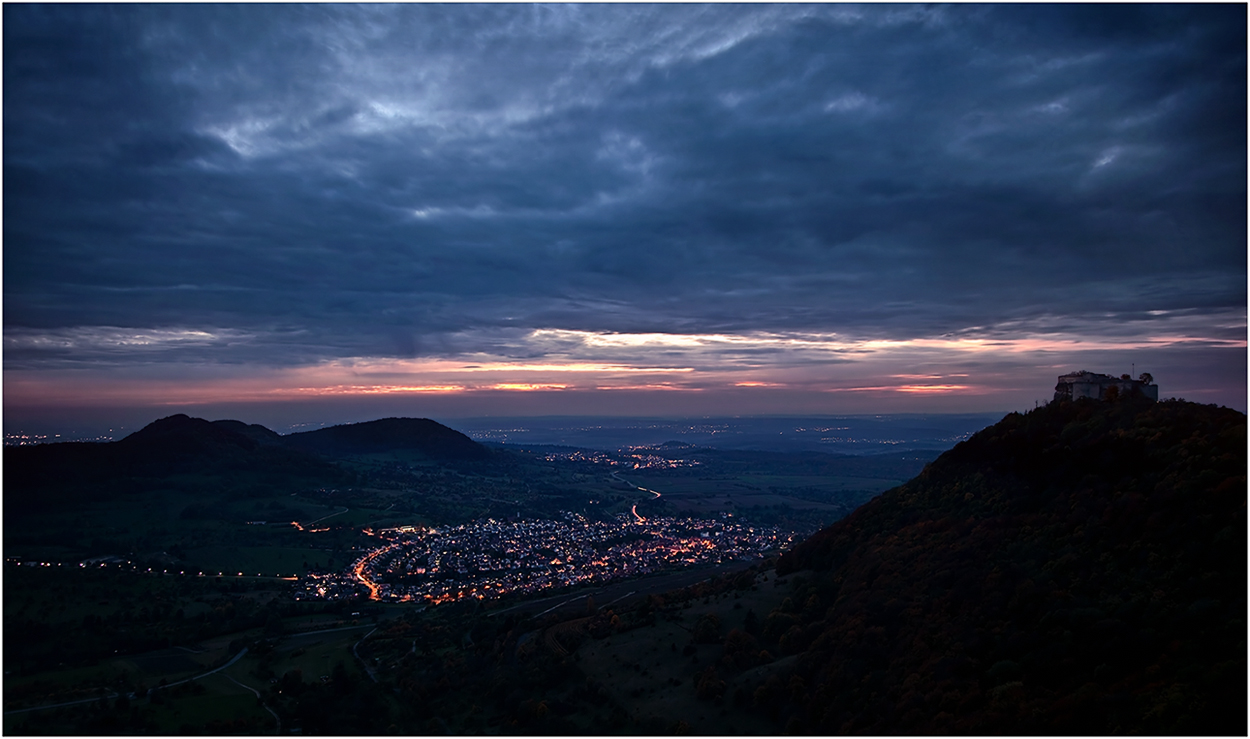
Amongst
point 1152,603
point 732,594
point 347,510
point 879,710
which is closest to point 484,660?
point 732,594

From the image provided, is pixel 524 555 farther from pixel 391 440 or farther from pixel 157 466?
pixel 391 440

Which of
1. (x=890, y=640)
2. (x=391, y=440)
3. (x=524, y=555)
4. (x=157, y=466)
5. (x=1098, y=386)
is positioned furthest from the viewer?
(x=391, y=440)

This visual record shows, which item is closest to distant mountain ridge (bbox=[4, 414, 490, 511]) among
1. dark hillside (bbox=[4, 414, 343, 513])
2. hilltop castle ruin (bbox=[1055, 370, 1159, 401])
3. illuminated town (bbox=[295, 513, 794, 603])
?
dark hillside (bbox=[4, 414, 343, 513])

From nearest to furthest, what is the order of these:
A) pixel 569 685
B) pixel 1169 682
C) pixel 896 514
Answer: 1. pixel 1169 682
2. pixel 569 685
3. pixel 896 514

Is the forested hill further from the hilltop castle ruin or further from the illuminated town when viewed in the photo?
the illuminated town

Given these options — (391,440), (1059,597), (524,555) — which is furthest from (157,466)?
(1059,597)

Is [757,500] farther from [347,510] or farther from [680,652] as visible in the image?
[680,652]

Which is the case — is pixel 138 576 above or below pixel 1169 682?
below
